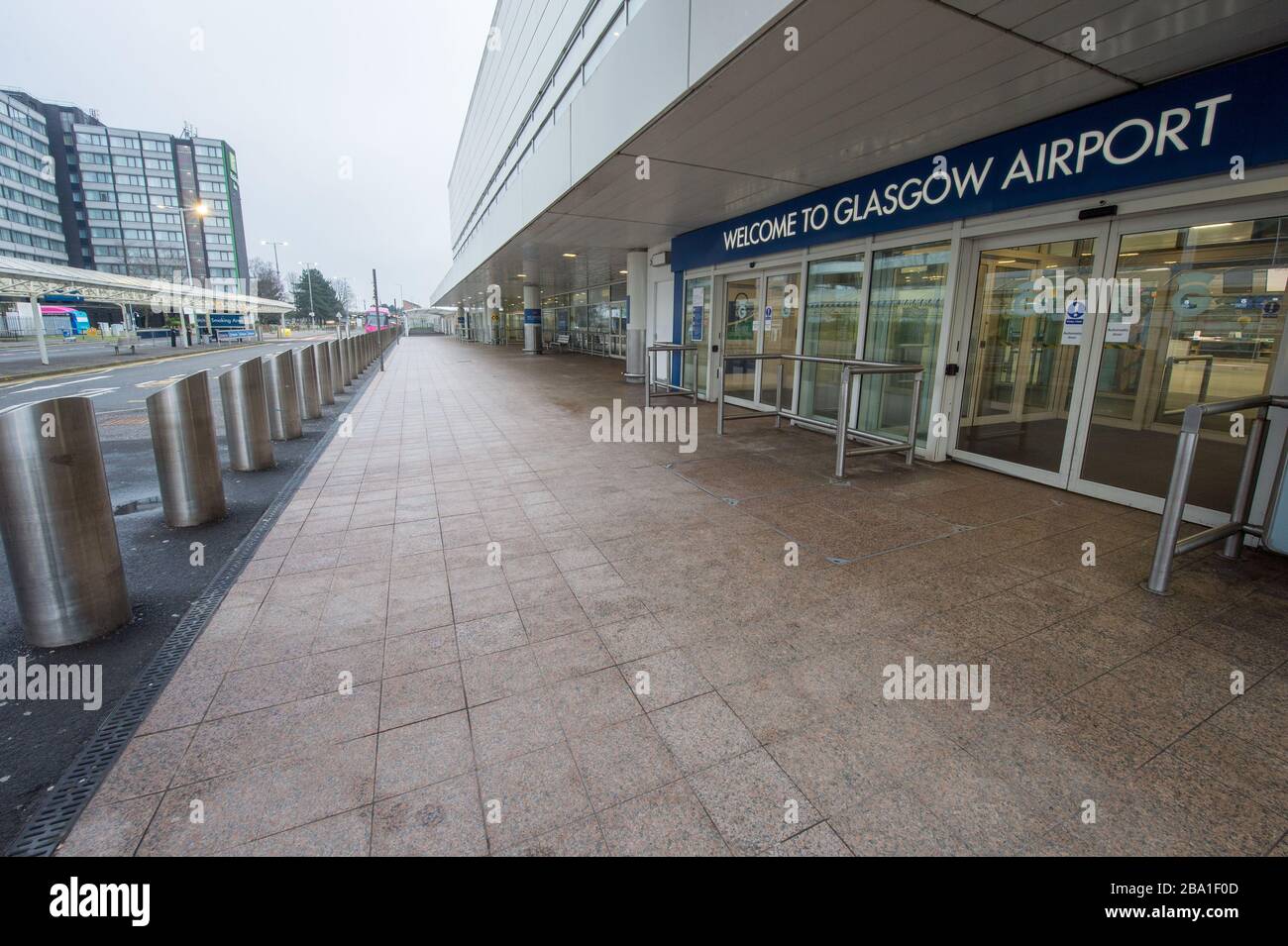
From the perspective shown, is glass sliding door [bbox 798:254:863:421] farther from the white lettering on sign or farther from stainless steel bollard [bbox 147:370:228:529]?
stainless steel bollard [bbox 147:370:228:529]

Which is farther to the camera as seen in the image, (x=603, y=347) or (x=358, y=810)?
(x=603, y=347)

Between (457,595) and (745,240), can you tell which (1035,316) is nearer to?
(745,240)

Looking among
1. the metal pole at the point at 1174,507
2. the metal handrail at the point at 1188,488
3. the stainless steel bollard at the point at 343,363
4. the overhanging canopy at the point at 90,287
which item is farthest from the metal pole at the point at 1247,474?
the overhanging canopy at the point at 90,287

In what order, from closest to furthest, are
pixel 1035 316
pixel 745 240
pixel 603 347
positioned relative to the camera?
pixel 1035 316, pixel 745 240, pixel 603 347

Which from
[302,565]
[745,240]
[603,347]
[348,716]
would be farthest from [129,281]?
[348,716]

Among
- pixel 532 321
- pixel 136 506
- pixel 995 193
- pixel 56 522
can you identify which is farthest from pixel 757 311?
pixel 532 321

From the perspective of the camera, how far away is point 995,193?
5195 mm

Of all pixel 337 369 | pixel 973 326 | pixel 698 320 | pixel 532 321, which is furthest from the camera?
pixel 532 321

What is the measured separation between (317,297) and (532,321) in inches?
3012

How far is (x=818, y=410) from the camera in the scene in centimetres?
823

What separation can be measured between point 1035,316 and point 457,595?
562 centimetres

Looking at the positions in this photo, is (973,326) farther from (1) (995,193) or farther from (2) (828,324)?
(2) (828,324)
